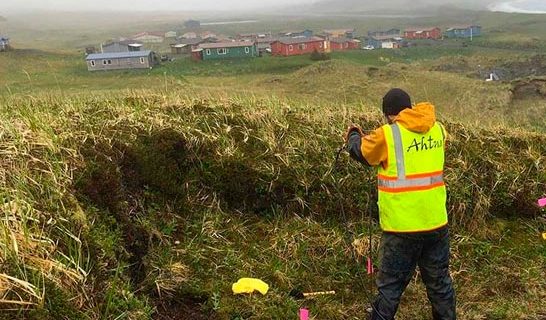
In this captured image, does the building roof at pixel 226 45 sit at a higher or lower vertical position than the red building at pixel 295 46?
higher

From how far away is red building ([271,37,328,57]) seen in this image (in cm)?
6788

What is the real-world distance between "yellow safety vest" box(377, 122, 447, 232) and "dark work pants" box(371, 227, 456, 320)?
195 millimetres

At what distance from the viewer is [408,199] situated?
4188 millimetres

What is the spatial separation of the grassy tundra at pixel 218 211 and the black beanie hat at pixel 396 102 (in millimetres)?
1836

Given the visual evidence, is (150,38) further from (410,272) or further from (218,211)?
(410,272)

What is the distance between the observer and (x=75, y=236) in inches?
162

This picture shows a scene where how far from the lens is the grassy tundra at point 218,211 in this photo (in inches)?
157

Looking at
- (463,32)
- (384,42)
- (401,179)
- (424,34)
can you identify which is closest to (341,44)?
(384,42)

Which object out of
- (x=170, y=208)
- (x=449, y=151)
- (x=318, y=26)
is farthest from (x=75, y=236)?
(x=318, y=26)

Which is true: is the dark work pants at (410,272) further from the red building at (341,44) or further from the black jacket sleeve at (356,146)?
the red building at (341,44)

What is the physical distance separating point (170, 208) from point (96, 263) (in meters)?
1.67

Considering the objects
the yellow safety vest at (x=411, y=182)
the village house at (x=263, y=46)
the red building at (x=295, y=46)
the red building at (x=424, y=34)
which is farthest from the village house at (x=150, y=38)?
the yellow safety vest at (x=411, y=182)

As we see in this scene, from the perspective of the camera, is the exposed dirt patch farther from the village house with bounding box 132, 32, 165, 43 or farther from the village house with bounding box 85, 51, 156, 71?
the village house with bounding box 132, 32, 165, 43

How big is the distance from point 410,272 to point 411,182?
2.85ft
